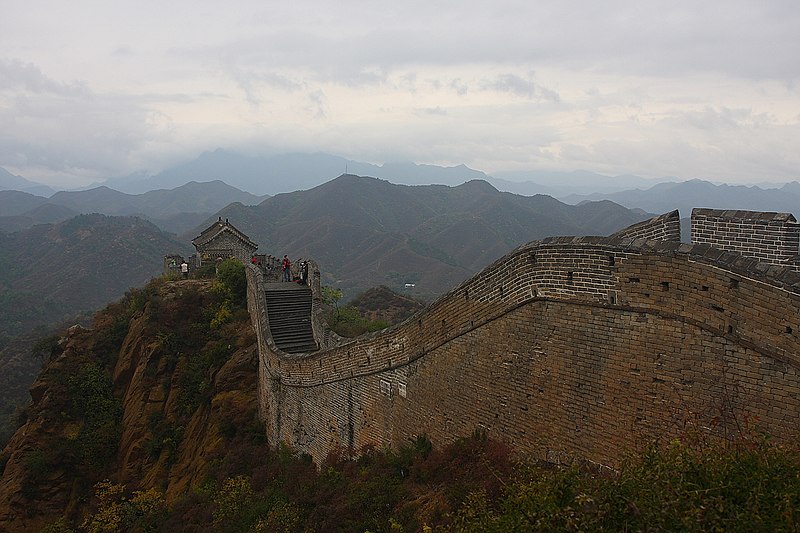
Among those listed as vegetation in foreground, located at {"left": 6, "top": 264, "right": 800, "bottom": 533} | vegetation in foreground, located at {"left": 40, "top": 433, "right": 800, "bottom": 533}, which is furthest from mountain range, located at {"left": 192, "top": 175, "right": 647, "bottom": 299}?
vegetation in foreground, located at {"left": 40, "top": 433, "right": 800, "bottom": 533}

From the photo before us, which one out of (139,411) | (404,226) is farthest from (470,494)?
(404,226)

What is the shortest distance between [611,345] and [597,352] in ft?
0.68

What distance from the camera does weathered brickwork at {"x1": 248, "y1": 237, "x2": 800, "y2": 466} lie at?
5320 mm

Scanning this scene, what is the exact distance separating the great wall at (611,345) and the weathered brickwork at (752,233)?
0.01 meters

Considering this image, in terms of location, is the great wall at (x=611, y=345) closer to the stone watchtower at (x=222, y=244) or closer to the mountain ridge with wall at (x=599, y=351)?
the mountain ridge with wall at (x=599, y=351)

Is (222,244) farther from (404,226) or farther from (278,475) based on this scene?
(404,226)

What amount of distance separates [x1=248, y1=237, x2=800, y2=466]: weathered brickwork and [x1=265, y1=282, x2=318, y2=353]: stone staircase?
17.6 ft

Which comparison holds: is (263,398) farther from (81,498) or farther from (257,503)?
(81,498)

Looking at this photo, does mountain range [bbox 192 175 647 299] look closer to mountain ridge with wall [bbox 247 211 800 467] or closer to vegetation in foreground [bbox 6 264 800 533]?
vegetation in foreground [bbox 6 264 800 533]

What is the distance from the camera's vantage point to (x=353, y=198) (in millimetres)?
147375

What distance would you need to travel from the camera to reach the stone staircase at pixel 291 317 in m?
14.9

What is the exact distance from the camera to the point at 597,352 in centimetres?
654

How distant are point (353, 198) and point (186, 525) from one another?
13861 cm

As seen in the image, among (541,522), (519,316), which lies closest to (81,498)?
(519,316)
